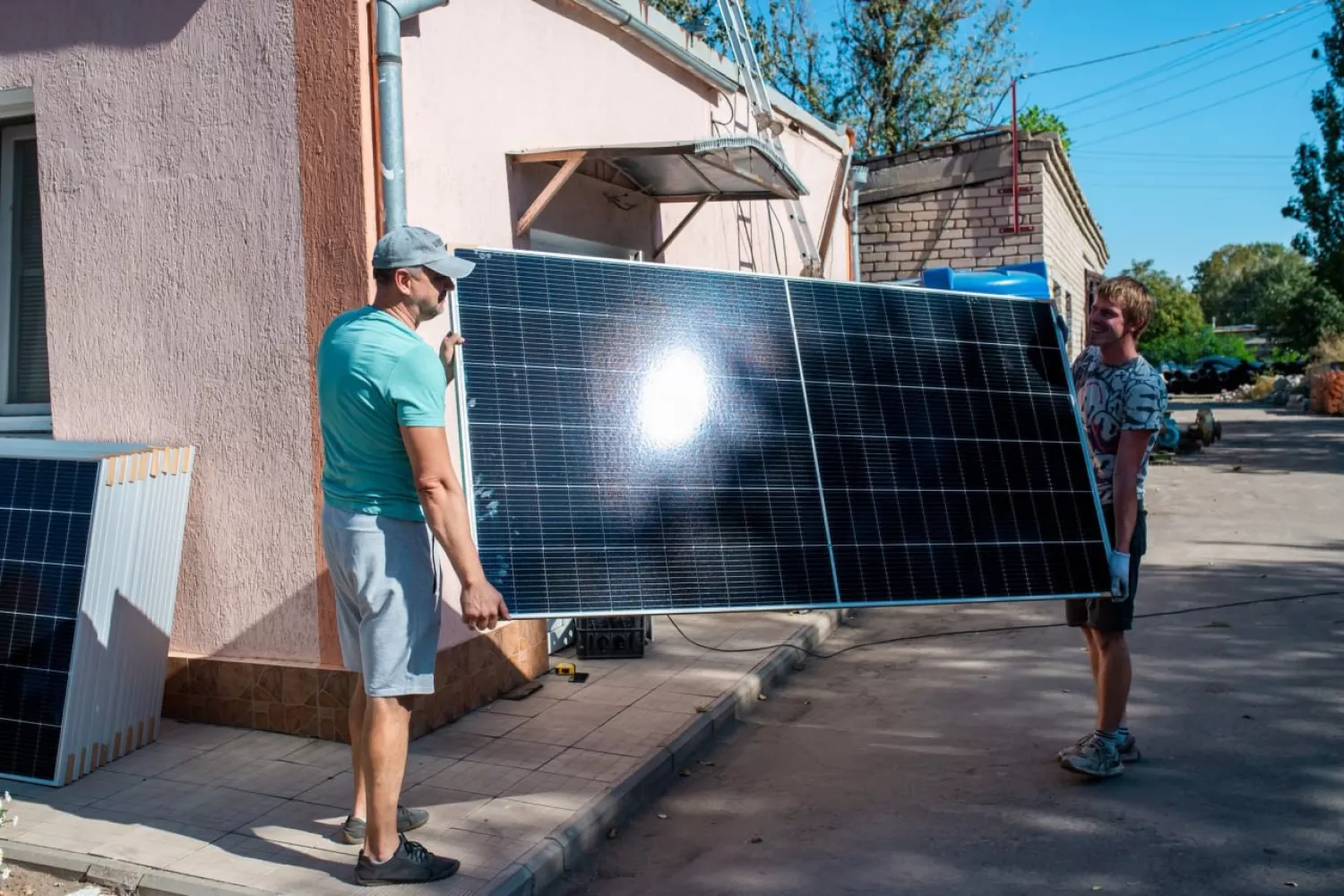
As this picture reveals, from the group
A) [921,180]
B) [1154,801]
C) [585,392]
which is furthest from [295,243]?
[921,180]

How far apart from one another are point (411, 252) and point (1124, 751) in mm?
3664

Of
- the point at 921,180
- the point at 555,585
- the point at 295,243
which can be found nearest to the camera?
the point at 555,585

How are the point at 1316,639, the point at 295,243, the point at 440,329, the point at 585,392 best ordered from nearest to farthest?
the point at 585,392
the point at 295,243
the point at 440,329
the point at 1316,639

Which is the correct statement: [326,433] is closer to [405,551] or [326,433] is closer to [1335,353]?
[405,551]

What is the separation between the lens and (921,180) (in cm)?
1432

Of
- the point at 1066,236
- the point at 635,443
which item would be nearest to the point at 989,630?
the point at 635,443

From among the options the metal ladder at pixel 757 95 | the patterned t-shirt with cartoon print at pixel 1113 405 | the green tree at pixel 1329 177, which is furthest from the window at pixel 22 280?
the green tree at pixel 1329 177

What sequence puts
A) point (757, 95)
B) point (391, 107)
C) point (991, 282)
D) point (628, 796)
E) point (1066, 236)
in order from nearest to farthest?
1. point (628, 796)
2. point (391, 107)
3. point (991, 282)
4. point (757, 95)
5. point (1066, 236)

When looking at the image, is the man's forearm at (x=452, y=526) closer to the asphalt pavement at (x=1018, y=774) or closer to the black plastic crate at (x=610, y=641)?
the asphalt pavement at (x=1018, y=774)

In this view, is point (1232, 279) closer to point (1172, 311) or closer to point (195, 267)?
point (1172, 311)

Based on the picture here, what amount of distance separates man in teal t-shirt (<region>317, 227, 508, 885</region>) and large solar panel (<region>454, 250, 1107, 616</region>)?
355mm

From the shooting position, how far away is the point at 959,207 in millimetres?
14266

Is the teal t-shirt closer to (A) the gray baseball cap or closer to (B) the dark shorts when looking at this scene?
(A) the gray baseball cap

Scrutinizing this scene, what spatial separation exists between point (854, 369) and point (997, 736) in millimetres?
1963
